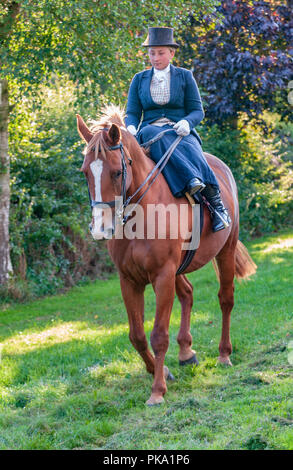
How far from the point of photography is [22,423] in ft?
16.7

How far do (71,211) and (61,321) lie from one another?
382cm

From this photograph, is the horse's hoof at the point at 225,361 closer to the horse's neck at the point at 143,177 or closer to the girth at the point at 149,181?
the girth at the point at 149,181

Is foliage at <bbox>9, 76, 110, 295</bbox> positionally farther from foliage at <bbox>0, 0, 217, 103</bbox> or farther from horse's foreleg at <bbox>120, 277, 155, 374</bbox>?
horse's foreleg at <bbox>120, 277, 155, 374</bbox>

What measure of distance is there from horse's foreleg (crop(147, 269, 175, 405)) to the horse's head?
91 centimetres

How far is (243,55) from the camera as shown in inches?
552

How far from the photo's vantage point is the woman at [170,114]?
5.68 meters

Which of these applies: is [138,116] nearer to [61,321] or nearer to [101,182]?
[101,182]

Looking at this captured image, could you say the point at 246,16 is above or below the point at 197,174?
above

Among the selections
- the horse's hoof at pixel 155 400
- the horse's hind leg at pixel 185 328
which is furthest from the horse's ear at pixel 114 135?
the horse's hind leg at pixel 185 328

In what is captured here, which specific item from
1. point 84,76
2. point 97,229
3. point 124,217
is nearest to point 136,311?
point 124,217

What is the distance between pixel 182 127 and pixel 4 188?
19.8 feet

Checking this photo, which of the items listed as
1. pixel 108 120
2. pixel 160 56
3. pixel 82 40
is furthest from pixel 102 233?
pixel 82 40

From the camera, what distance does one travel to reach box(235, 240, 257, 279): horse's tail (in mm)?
7480

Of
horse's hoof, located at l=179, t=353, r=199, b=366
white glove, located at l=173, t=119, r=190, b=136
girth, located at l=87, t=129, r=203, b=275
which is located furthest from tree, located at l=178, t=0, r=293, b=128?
horse's hoof, located at l=179, t=353, r=199, b=366
